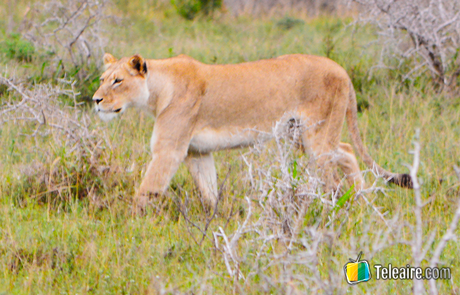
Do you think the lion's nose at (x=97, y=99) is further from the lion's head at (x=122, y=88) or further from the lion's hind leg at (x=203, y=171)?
the lion's hind leg at (x=203, y=171)

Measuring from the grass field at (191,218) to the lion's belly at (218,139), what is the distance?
0.62ft

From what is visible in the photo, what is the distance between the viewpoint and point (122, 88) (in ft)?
14.2

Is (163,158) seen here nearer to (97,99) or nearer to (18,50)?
(97,99)

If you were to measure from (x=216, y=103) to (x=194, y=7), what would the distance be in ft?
28.7

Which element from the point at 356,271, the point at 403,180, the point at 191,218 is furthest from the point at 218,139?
the point at 356,271

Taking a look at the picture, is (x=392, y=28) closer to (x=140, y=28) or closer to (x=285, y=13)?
(x=140, y=28)

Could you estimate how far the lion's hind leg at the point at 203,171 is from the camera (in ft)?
14.7

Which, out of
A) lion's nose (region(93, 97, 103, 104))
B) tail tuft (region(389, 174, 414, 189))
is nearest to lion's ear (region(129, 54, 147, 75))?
lion's nose (region(93, 97, 103, 104))

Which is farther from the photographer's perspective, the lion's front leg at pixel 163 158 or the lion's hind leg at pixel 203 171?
the lion's hind leg at pixel 203 171

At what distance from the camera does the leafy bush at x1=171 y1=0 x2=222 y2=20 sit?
1272cm

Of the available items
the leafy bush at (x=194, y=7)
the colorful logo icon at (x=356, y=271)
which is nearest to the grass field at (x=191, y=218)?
the colorful logo icon at (x=356, y=271)

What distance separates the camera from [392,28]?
6711mm

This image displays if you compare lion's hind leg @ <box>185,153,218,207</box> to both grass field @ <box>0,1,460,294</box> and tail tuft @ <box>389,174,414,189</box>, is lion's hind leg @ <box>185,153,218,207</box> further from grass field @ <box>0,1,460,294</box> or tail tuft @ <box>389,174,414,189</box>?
tail tuft @ <box>389,174,414,189</box>

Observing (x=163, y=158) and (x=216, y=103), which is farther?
(x=216, y=103)
